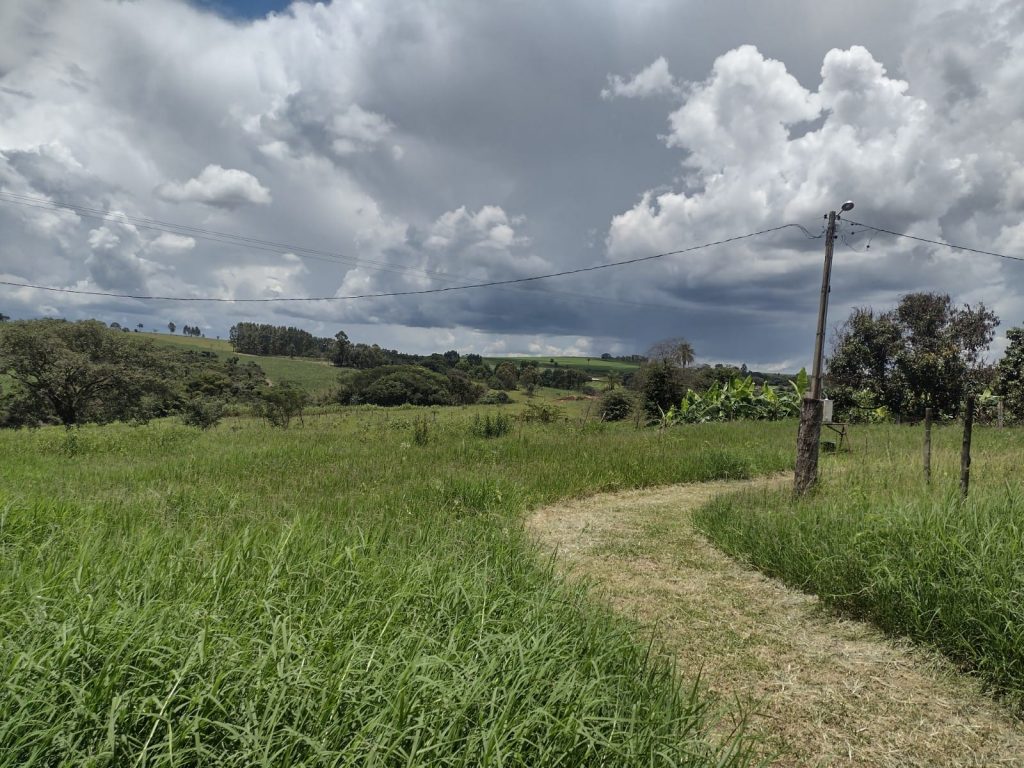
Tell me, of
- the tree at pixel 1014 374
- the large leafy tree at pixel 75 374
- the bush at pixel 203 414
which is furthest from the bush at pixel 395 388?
the tree at pixel 1014 374

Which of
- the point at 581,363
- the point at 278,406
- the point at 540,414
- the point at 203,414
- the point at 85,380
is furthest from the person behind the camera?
the point at 581,363

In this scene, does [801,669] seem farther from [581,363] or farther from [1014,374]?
[581,363]

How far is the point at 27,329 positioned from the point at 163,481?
39.7m

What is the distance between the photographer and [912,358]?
2789cm

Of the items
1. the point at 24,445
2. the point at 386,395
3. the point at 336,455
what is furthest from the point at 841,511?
the point at 386,395

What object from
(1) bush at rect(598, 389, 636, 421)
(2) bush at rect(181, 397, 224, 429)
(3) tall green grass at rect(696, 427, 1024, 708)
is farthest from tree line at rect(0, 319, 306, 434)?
(3) tall green grass at rect(696, 427, 1024, 708)

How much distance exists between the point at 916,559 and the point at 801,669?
145 centimetres

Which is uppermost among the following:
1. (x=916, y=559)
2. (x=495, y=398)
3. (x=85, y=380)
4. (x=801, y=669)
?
(x=916, y=559)

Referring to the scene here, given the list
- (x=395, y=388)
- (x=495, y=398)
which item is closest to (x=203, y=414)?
(x=395, y=388)

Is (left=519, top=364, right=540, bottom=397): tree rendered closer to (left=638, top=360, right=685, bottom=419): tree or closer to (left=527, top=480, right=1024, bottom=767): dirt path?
(left=638, top=360, right=685, bottom=419): tree

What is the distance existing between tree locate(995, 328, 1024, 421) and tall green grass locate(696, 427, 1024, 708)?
21256mm

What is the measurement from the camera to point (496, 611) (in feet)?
9.73

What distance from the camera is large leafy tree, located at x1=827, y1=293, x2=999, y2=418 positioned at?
2750cm

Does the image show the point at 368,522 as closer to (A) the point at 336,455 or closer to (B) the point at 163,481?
(B) the point at 163,481
